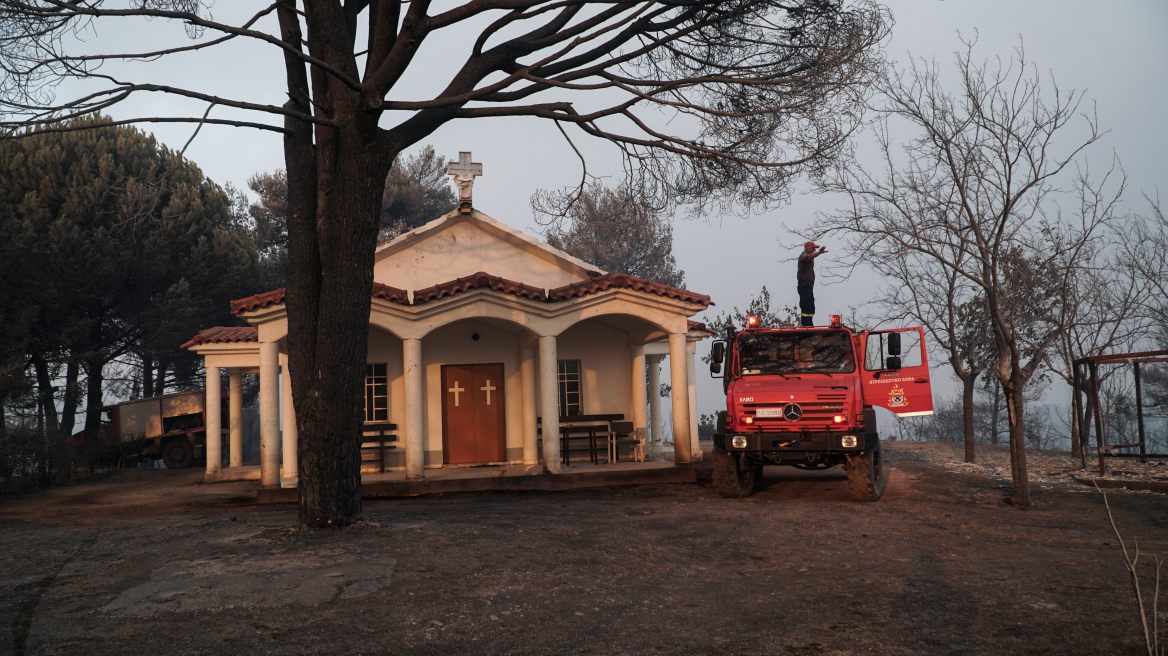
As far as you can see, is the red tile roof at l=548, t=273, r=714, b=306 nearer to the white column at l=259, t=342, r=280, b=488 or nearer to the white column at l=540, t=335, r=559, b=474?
the white column at l=540, t=335, r=559, b=474

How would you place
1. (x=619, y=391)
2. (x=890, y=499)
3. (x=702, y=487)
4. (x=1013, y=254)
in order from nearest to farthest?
(x=890, y=499) < (x=702, y=487) < (x=1013, y=254) < (x=619, y=391)

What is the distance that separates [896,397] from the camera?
12344 mm

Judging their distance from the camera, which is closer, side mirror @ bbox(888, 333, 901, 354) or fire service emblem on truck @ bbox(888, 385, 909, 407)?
side mirror @ bbox(888, 333, 901, 354)

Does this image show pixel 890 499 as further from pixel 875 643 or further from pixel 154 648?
pixel 154 648

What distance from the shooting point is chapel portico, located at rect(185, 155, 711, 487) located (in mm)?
13969

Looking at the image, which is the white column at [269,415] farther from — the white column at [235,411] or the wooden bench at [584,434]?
the white column at [235,411]

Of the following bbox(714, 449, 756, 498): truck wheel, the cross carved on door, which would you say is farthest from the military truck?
bbox(714, 449, 756, 498): truck wheel

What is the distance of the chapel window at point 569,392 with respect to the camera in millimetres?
17156

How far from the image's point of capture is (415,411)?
45.8ft

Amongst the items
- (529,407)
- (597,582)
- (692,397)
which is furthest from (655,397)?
(597,582)

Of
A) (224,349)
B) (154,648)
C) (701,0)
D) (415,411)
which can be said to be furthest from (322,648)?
(224,349)

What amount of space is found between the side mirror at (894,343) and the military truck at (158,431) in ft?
74.1

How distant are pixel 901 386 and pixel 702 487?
3751mm

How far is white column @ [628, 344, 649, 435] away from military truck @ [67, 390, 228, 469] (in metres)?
16.4
